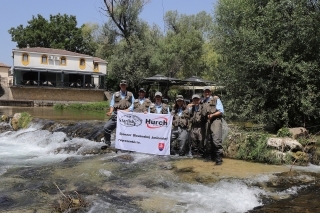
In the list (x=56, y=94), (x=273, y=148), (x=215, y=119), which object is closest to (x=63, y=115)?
(x=215, y=119)

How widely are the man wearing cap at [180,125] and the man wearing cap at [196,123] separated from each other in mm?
166

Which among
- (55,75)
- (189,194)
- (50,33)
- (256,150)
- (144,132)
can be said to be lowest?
(189,194)

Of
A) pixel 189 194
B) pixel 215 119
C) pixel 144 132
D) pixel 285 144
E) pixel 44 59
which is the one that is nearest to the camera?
pixel 189 194

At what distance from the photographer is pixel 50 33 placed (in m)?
55.2

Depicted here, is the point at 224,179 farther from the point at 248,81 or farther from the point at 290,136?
the point at 248,81

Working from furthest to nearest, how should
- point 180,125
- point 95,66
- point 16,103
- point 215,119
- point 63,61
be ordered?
1. point 95,66
2. point 63,61
3. point 16,103
4. point 180,125
5. point 215,119

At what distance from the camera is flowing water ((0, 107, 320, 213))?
5902mm

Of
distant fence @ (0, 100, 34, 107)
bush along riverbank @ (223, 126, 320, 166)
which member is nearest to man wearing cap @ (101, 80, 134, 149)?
bush along riverbank @ (223, 126, 320, 166)

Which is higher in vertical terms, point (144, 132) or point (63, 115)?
point (144, 132)

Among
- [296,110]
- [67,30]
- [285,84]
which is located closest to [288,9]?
[285,84]

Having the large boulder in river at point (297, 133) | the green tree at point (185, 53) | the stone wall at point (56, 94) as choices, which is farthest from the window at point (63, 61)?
the large boulder in river at point (297, 133)

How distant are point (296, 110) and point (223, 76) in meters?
3.39

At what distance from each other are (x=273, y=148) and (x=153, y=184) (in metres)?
3.93

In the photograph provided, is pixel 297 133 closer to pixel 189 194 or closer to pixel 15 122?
pixel 189 194
